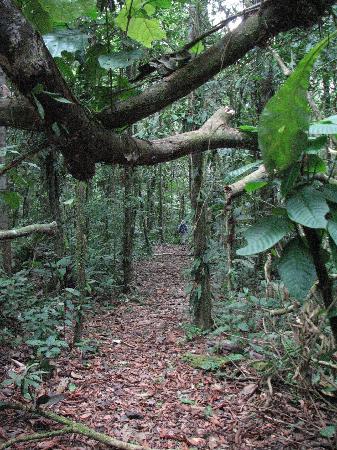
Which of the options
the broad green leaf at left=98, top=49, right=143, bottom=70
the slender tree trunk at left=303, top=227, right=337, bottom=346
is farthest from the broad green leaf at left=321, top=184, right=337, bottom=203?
the broad green leaf at left=98, top=49, right=143, bottom=70

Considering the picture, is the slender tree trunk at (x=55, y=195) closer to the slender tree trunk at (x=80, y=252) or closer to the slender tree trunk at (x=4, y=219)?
the slender tree trunk at (x=4, y=219)

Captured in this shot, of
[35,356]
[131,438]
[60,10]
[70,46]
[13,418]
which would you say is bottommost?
[131,438]

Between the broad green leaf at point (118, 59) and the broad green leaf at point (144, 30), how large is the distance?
0.19 m

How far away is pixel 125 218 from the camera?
8641mm

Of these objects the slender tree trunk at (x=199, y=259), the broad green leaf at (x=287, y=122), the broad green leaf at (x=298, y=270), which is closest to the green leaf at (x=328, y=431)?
the broad green leaf at (x=298, y=270)

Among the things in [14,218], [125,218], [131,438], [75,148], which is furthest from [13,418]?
[14,218]

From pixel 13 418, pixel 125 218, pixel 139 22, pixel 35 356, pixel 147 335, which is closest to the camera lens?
pixel 139 22

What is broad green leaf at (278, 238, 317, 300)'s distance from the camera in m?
1.86

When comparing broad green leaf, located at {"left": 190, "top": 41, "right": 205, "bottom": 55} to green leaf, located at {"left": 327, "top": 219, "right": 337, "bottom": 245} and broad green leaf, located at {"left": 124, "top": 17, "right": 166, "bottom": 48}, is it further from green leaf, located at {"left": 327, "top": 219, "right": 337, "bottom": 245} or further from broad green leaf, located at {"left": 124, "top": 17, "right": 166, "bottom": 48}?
green leaf, located at {"left": 327, "top": 219, "right": 337, "bottom": 245}

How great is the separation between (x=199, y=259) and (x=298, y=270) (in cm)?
413

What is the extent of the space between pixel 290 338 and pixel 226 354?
1.15 m

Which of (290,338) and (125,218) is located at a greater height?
(125,218)

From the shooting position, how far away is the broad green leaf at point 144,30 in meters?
2.54

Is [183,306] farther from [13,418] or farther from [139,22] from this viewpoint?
[139,22]
